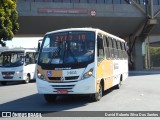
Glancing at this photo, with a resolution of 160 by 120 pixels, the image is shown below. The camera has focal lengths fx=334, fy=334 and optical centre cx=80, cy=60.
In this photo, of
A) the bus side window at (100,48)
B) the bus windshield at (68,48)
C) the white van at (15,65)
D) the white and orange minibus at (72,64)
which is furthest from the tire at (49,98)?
the white van at (15,65)

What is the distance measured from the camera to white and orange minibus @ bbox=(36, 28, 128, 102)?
37.0 feet

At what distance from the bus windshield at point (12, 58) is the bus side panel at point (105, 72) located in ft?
30.7

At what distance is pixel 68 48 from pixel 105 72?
2.15m

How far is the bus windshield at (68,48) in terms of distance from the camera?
1158 centimetres

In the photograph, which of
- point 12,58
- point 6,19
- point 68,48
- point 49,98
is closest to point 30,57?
point 12,58

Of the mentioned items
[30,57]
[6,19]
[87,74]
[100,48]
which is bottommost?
[87,74]

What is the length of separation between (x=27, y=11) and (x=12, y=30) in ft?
25.4

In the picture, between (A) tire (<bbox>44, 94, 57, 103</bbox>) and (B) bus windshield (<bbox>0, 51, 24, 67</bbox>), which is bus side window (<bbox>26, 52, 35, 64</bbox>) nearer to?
(B) bus windshield (<bbox>0, 51, 24, 67</bbox>)

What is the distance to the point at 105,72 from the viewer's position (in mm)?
13180

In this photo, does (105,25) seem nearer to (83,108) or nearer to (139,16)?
(139,16)

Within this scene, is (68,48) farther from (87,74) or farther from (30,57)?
(30,57)

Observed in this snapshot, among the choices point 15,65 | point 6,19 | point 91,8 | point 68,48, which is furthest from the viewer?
point 91,8

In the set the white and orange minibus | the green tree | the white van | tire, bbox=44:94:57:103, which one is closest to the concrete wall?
the green tree

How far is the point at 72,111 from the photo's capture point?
32.8ft
